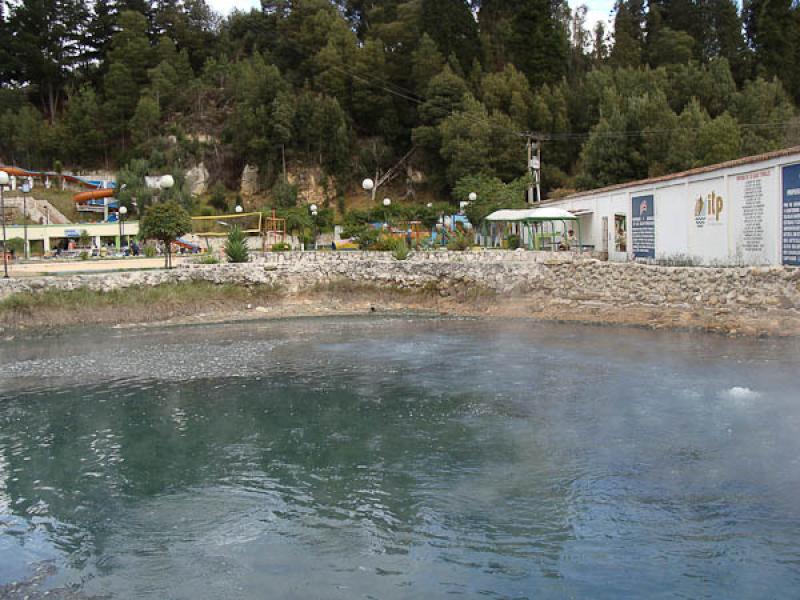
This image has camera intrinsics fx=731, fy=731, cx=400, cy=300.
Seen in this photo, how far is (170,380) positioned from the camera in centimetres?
1494

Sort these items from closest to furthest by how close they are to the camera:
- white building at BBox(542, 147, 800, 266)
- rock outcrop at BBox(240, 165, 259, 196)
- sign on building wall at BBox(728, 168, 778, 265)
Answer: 1. white building at BBox(542, 147, 800, 266)
2. sign on building wall at BBox(728, 168, 778, 265)
3. rock outcrop at BBox(240, 165, 259, 196)

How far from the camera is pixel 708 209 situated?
21734 millimetres

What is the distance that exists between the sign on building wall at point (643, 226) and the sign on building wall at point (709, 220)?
211 centimetres

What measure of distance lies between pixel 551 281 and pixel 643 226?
373 cm

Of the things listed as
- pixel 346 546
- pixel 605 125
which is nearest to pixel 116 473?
pixel 346 546

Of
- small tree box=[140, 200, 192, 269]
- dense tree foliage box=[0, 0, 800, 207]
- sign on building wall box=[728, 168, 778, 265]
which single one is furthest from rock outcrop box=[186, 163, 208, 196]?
sign on building wall box=[728, 168, 778, 265]

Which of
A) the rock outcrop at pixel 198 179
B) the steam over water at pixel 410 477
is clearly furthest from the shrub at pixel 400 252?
the rock outcrop at pixel 198 179

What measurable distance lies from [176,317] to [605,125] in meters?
29.0

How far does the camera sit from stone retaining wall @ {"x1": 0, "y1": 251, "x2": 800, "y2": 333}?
1883cm

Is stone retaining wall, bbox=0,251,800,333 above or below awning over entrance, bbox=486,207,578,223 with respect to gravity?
below

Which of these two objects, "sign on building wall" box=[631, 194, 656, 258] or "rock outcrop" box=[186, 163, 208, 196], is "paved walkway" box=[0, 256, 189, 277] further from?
"rock outcrop" box=[186, 163, 208, 196]

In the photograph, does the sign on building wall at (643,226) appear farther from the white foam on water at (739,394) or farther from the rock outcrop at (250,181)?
the rock outcrop at (250,181)

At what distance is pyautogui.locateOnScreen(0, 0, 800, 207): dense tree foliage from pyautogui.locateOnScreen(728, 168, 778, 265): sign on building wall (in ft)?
66.8

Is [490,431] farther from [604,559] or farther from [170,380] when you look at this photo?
[170,380]
